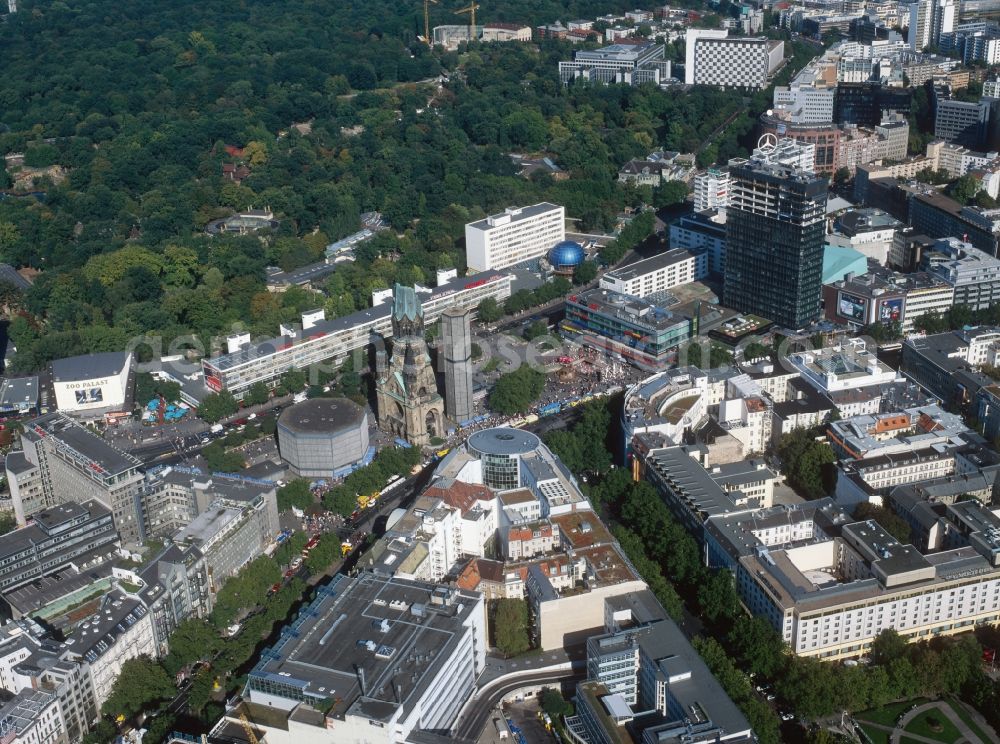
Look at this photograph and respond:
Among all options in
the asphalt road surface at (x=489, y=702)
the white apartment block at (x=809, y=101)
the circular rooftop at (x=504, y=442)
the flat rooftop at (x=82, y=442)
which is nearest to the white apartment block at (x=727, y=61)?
the white apartment block at (x=809, y=101)

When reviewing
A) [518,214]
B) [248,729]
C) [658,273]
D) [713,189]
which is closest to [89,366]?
[518,214]

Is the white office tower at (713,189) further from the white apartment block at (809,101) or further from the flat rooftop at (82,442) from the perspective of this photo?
the flat rooftop at (82,442)

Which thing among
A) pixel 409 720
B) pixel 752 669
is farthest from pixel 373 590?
pixel 752 669

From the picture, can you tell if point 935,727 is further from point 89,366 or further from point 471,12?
point 471,12

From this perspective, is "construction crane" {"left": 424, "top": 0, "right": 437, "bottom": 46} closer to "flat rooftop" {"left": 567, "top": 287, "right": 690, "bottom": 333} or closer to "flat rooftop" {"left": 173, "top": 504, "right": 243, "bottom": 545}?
"flat rooftop" {"left": 567, "top": 287, "right": 690, "bottom": 333}

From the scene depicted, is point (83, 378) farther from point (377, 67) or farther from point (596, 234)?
point (377, 67)

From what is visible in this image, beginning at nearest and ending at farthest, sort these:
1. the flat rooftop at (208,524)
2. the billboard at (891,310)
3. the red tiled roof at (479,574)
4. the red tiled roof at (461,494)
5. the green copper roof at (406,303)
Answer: the red tiled roof at (479,574), the flat rooftop at (208,524), the red tiled roof at (461,494), the green copper roof at (406,303), the billboard at (891,310)
